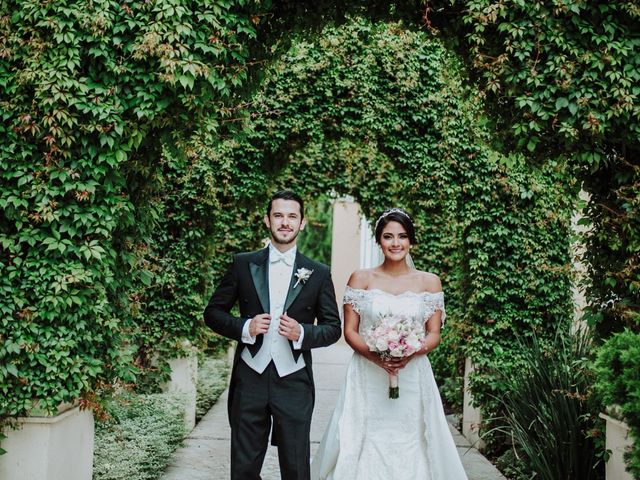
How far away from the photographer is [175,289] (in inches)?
307

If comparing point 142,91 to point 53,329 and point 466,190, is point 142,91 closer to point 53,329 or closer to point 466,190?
point 53,329

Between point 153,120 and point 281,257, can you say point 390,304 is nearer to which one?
point 281,257

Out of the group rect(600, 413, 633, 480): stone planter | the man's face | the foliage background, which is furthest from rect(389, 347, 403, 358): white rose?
rect(600, 413, 633, 480): stone planter

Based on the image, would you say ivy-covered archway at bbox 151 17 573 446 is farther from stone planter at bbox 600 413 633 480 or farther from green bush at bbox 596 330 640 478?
green bush at bbox 596 330 640 478

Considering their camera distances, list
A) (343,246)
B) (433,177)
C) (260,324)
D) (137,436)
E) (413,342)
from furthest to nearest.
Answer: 1. (343,246)
2. (433,177)
3. (137,436)
4. (413,342)
5. (260,324)

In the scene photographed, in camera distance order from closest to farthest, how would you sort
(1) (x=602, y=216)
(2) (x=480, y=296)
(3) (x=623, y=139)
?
1. (3) (x=623, y=139)
2. (1) (x=602, y=216)
3. (2) (x=480, y=296)

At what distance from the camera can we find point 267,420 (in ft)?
13.0

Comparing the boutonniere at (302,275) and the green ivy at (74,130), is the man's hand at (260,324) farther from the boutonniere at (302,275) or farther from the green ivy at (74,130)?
the green ivy at (74,130)

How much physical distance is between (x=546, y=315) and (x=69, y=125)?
18.1 feet

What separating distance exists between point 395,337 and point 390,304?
39 centimetres

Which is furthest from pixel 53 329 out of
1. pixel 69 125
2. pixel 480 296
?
pixel 480 296

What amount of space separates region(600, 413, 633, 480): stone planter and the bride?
0.92m


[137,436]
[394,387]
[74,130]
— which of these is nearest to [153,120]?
[74,130]

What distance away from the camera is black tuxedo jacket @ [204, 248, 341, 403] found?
→ 157 inches
